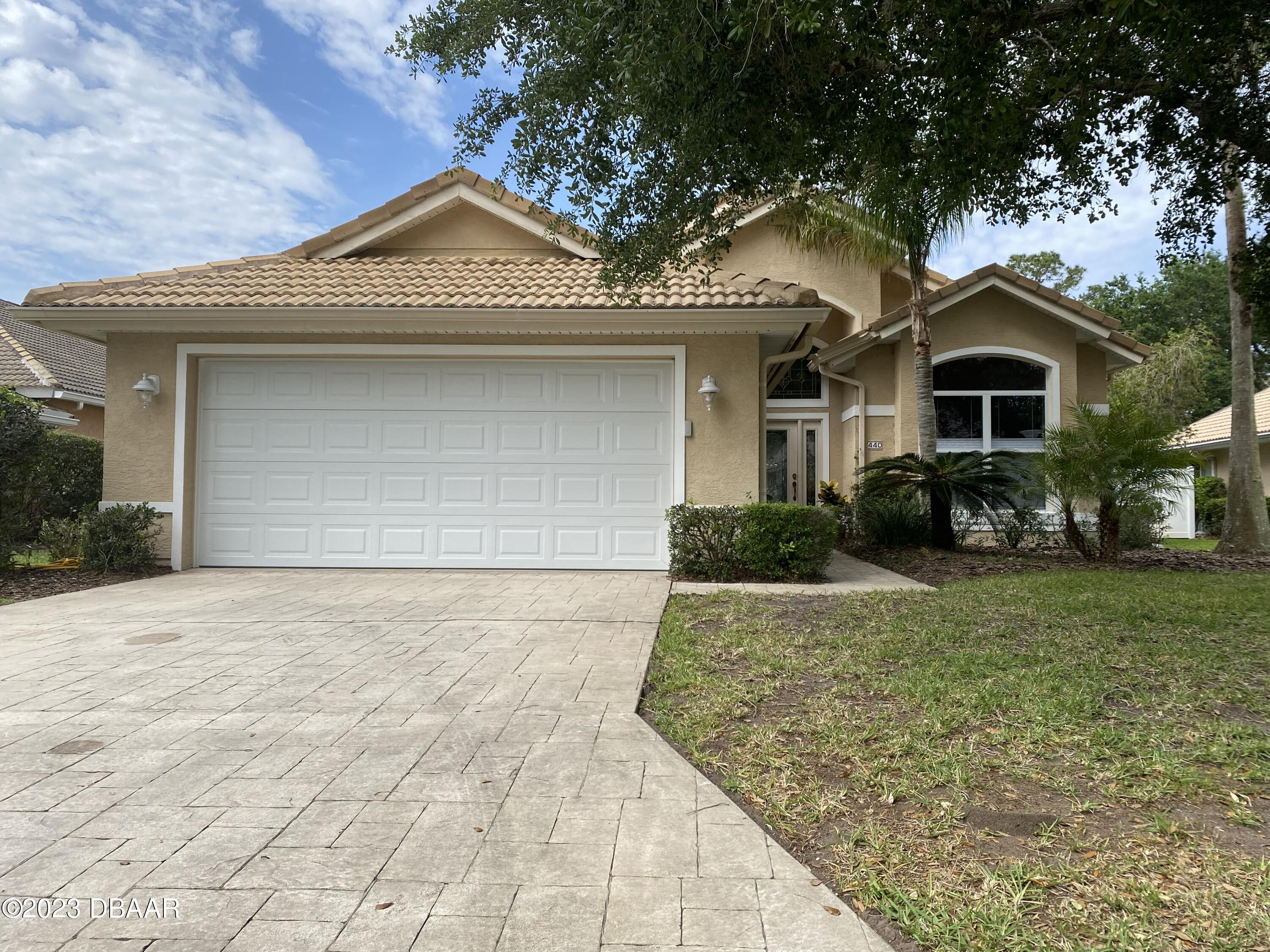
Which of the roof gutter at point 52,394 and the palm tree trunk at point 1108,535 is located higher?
the roof gutter at point 52,394

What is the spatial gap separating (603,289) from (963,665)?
632 cm

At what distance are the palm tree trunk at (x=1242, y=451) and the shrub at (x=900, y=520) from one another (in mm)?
5459

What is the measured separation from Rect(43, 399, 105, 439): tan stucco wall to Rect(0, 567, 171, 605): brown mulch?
906 cm

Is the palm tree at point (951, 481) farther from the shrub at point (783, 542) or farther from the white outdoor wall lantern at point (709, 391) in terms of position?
the white outdoor wall lantern at point (709, 391)

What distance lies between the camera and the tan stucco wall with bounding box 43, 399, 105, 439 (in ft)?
53.8

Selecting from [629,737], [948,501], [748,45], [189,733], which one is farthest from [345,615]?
[948,501]

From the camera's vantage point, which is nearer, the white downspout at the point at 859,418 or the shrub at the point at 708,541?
the shrub at the point at 708,541

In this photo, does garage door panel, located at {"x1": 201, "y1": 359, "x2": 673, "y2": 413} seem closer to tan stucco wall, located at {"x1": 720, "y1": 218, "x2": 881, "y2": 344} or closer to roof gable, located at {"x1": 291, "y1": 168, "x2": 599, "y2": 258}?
roof gable, located at {"x1": 291, "y1": 168, "x2": 599, "y2": 258}

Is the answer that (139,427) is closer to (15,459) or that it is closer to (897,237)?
(15,459)

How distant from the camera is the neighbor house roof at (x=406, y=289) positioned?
29.3 ft

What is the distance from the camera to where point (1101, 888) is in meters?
2.25

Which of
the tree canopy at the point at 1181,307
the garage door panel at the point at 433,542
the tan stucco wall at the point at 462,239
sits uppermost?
the tree canopy at the point at 1181,307

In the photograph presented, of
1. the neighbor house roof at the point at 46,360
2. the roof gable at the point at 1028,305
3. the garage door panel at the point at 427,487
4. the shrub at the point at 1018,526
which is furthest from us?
the neighbor house roof at the point at 46,360

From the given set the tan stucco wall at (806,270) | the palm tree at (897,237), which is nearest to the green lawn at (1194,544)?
the palm tree at (897,237)
